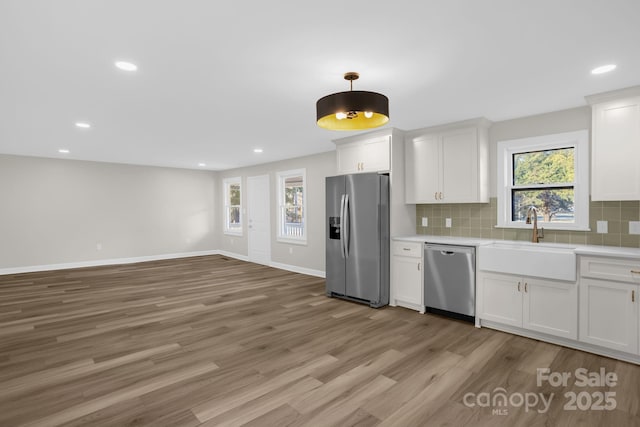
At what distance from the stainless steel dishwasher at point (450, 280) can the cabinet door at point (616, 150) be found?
4.36 ft

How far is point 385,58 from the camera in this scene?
2.50 metres

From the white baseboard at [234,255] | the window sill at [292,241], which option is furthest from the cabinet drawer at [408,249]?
the white baseboard at [234,255]

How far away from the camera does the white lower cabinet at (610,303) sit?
2791 millimetres

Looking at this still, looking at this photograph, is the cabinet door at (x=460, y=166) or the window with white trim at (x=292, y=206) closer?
the cabinet door at (x=460, y=166)

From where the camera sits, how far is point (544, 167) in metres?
3.90

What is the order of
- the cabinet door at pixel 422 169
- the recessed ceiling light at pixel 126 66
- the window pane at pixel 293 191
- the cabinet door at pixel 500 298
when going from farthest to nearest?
1. the window pane at pixel 293 191
2. the cabinet door at pixel 422 169
3. the cabinet door at pixel 500 298
4. the recessed ceiling light at pixel 126 66

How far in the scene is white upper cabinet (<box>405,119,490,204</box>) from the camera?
410 centimetres

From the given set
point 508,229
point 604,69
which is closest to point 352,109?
point 604,69

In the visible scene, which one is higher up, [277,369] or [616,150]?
[616,150]

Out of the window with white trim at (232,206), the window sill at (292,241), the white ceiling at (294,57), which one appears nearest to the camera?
the white ceiling at (294,57)

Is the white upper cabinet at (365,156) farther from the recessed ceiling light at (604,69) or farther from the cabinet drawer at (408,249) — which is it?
the recessed ceiling light at (604,69)

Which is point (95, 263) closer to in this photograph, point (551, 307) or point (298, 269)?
point (298, 269)

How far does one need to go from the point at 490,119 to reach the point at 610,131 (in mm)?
1177

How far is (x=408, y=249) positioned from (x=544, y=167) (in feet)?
5.95
